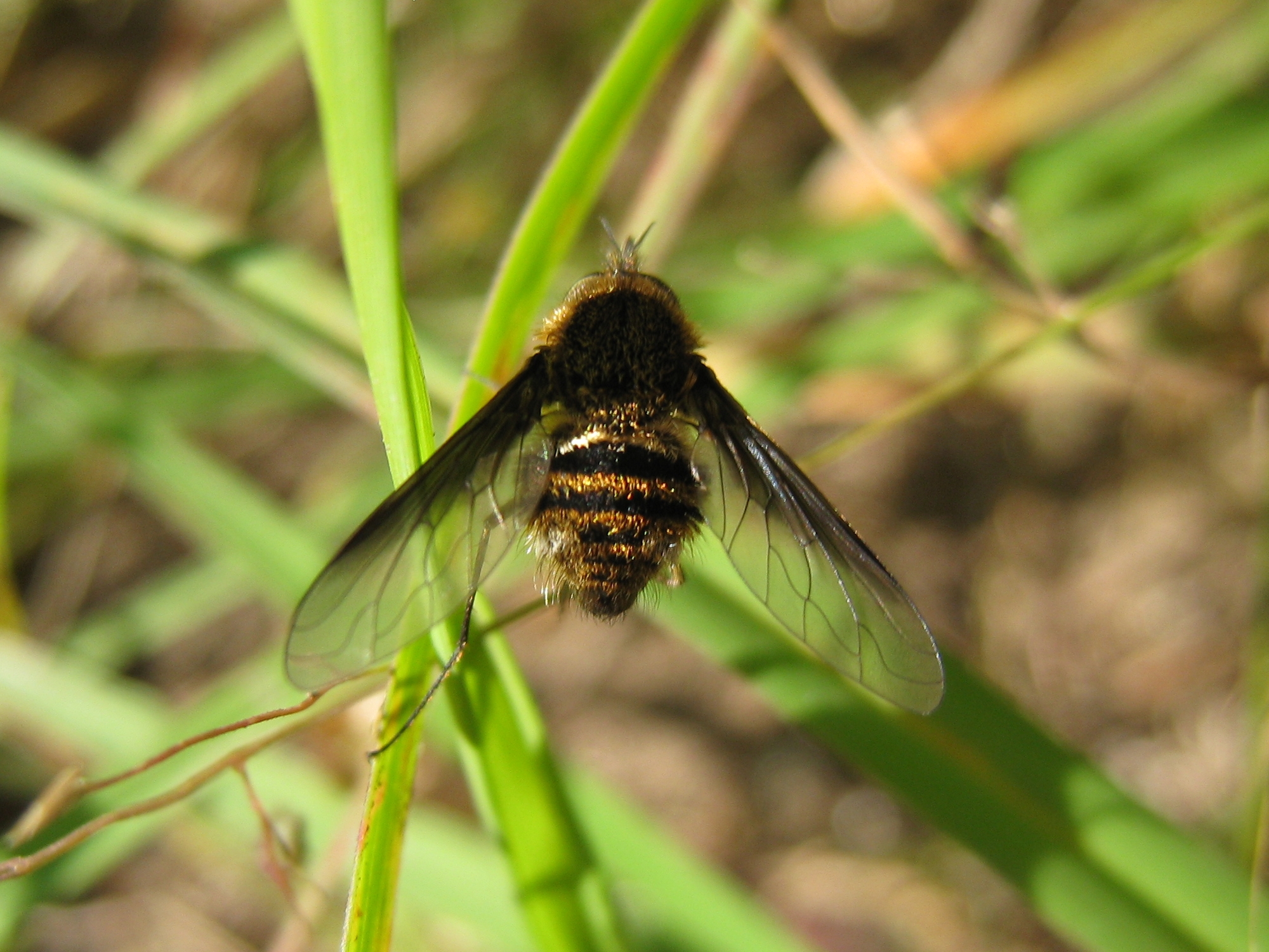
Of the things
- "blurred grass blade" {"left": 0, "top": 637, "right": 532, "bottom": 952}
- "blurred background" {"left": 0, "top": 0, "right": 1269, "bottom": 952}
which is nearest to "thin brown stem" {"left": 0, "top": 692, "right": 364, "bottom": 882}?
"blurred grass blade" {"left": 0, "top": 637, "right": 532, "bottom": 952}

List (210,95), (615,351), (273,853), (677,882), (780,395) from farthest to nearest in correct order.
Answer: (210,95) < (780,395) < (677,882) < (615,351) < (273,853)

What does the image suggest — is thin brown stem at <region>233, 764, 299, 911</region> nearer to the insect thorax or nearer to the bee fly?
the bee fly

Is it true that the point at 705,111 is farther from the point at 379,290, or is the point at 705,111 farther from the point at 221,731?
the point at 221,731

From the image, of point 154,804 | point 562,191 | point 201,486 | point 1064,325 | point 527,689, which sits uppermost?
point 1064,325

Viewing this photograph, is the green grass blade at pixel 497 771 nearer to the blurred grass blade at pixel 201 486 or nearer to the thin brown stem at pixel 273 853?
the blurred grass blade at pixel 201 486

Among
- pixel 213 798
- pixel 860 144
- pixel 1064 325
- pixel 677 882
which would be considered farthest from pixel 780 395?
pixel 213 798

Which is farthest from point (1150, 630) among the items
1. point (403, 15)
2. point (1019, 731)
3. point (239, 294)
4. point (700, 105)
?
point (403, 15)

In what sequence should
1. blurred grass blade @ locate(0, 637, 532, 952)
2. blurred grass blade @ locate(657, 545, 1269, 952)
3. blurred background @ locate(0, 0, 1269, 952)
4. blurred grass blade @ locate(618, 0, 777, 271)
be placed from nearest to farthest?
1. blurred grass blade @ locate(657, 545, 1269, 952)
2. blurred grass blade @ locate(0, 637, 532, 952)
3. blurred grass blade @ locate(618, 0, 777, 271)
4. blurred background @ locate(0, 0, 1269, 952)
